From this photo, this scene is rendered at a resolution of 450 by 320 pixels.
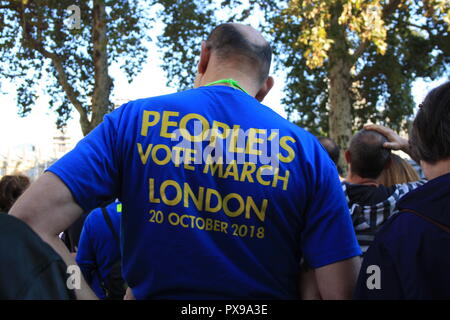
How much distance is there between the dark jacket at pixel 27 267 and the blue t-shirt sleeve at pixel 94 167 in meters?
0.29

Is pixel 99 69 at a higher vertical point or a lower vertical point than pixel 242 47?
higher

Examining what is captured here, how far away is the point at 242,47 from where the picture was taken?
5.98ft

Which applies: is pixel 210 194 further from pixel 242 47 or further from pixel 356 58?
pixel 356 58

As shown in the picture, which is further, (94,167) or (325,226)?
(325,226)

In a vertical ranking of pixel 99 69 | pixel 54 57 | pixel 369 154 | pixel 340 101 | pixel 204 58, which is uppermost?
pixel 54 57

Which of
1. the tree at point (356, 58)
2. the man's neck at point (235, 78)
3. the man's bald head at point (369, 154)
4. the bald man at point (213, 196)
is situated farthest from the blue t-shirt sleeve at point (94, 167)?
the tree at point (356, 58)

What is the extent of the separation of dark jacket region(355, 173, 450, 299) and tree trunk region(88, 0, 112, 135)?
12105 mm

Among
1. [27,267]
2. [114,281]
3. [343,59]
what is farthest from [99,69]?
[27,267]

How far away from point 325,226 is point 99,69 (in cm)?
1243

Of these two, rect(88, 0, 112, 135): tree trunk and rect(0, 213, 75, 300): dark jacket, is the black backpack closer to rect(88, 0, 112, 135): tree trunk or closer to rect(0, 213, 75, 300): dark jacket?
rect(0, 213, 75, 300): dark jacket

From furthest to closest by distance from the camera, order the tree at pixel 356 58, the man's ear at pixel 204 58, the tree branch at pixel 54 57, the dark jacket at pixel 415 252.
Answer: the tree branch at pixel 54 57 → the tree at pixel 356 58 → the man's ear at pixel 204 58 → the dark jacket at pixel 415 252

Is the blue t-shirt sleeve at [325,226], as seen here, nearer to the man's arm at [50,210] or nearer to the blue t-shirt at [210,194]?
the blue t-shirt at [210,194]

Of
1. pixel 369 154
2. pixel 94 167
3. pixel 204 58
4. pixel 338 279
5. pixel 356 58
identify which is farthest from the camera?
pixel 356 58

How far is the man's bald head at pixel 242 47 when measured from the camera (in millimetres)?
1822
